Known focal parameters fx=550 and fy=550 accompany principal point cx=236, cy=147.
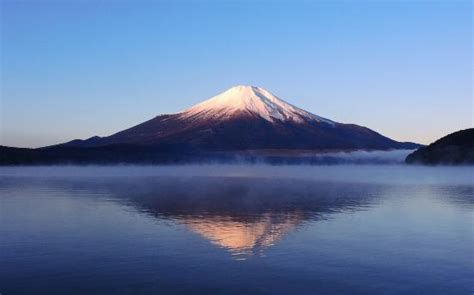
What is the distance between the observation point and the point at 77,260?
16.7m

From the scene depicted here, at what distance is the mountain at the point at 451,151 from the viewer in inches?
6358

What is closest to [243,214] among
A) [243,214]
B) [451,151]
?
[243,214]

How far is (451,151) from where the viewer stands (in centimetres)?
16638

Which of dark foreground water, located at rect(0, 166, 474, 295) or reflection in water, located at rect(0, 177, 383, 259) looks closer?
dark foreground water, located at rect(0, 166, 474, 295)

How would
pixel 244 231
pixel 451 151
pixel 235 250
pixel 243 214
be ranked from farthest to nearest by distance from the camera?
pixel 451 151
pixel 243 214
pixel 244 231
pixel 235 250

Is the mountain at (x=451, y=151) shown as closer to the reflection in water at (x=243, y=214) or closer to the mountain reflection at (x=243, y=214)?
the mountain reflection at (x=243, y=214)

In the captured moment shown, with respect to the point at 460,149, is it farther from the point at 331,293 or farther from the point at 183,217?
the point at 331,293

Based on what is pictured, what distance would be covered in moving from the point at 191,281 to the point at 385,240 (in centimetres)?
949

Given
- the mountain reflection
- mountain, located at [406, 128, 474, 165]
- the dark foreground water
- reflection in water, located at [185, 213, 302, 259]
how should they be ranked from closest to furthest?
the dark foreground water
reflection in water, located at [185, 213, 302, 259]
the mountain reflection
mountain, located at [406, 128, 474, 165]

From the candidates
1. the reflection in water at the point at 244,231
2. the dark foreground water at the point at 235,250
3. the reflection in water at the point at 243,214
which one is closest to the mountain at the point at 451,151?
the reflection in water at the point at 243,214

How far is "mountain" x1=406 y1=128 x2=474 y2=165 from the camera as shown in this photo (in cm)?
16150

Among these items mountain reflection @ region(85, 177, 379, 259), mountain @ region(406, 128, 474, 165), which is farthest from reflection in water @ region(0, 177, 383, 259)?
mountain @ region(406, 128, 474, 165)

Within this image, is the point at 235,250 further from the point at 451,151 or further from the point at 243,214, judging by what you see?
the point at 451,151

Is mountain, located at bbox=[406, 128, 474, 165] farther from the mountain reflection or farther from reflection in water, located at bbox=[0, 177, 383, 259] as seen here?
reflection in water, located at bbox=[0, 177, 383, 259]
